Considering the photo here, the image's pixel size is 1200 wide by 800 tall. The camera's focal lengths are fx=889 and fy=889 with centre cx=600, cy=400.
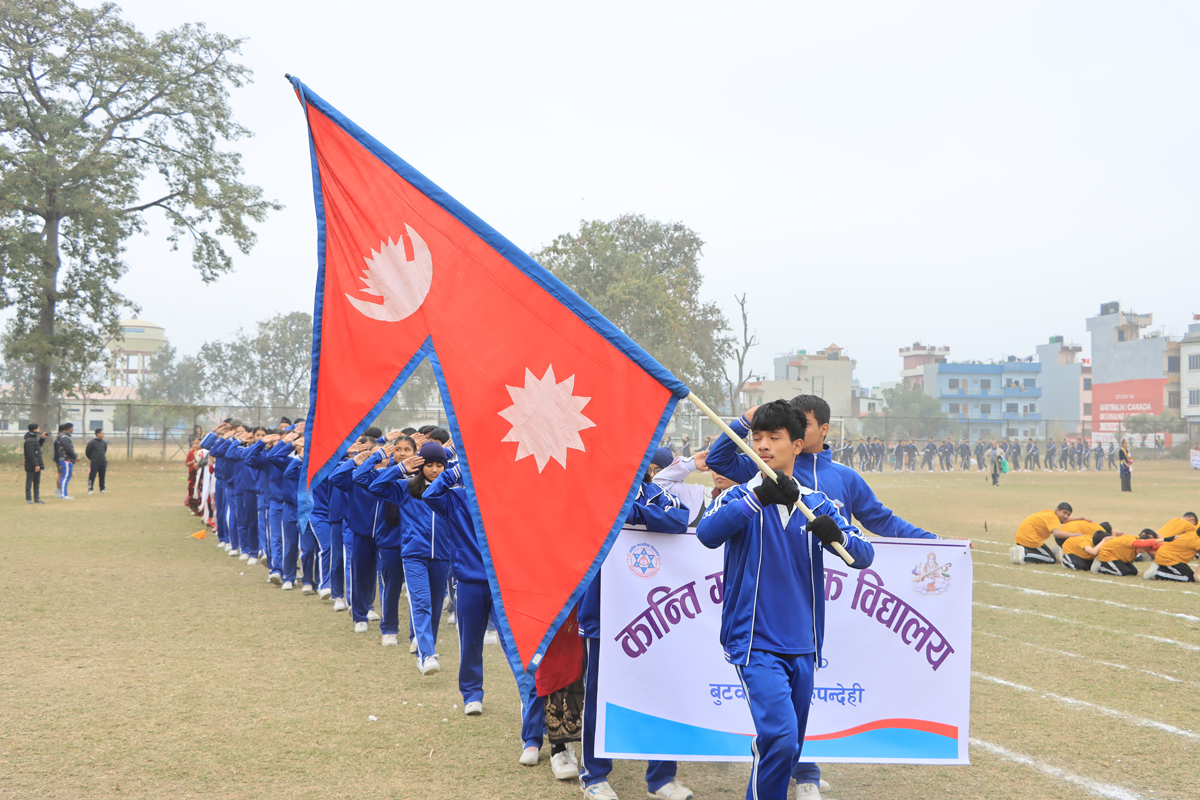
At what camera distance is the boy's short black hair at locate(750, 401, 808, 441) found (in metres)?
3.57

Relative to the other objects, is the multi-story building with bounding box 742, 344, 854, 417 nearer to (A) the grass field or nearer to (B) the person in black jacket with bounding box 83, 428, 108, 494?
(B) the person in black jacket with bounding box 83, 428, 108, 494

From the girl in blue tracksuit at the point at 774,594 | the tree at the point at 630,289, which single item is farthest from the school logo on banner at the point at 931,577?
the tree at the point at 630,289

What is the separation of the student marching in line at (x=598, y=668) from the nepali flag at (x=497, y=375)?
79 centimetres

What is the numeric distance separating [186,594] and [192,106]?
95.9ft

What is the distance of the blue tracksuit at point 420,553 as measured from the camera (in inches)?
249

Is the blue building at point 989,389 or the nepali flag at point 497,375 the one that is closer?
the nepali flag at point 497,375

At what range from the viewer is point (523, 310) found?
377cm

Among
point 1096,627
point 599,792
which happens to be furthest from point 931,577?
point 1096,627

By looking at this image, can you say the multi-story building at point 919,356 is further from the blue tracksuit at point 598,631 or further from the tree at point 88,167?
the blue tracksuit at point 598,631

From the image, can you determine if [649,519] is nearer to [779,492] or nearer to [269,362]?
[779,492]

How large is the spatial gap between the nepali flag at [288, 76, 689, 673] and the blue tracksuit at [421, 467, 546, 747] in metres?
1.27

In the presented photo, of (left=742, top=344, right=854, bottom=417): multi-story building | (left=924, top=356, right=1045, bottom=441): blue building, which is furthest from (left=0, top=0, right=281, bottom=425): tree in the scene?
(left=924, top=356, right=1045, bottom=441): blue building

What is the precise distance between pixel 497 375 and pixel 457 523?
6.25 ft

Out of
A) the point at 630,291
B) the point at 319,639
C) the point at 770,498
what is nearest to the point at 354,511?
the point at 319,639
